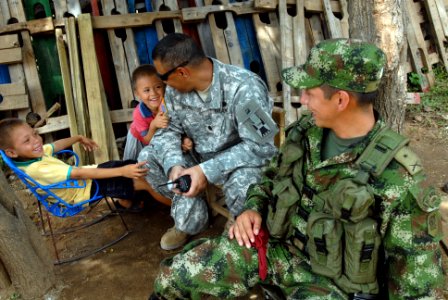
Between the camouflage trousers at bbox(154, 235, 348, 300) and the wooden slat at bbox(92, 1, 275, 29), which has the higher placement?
the wooden slat at bbox(92, 1, 275, 29)

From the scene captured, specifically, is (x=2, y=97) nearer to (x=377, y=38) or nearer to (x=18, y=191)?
(x=18, y=191)

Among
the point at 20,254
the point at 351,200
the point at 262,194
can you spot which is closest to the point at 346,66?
the point at 351,200

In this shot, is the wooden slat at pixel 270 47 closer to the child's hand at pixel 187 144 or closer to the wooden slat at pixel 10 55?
the child's hand at pixel 187 144

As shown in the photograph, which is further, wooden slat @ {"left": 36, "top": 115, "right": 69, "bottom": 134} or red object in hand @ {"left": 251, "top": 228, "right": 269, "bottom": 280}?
wooden slat @ {"left": 36, "top": 115, "right": 69, "bottom": 134}

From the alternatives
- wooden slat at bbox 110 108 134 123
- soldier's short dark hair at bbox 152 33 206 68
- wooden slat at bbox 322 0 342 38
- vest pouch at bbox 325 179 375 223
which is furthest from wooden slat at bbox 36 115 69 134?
vest pouch at bbox 325 179 375 223

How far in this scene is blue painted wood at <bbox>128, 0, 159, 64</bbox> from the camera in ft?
16.1

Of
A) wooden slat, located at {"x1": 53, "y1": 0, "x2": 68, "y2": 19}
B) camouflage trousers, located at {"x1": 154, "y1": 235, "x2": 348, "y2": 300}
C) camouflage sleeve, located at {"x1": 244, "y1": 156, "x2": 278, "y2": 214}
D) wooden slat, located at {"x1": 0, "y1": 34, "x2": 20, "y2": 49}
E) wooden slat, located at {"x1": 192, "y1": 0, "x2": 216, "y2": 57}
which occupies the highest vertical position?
wooden slat, located at {"x1": 53, "y1": 0, "x2": 68, "y2": 19}

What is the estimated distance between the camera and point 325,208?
6.73 feet

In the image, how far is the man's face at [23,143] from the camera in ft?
9.97

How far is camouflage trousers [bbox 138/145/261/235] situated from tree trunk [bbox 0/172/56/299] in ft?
3.05

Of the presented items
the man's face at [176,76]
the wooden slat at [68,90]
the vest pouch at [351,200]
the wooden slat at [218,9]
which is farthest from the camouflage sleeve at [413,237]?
the wooden slat at [218,9]

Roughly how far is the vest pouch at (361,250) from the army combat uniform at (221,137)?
99 cm

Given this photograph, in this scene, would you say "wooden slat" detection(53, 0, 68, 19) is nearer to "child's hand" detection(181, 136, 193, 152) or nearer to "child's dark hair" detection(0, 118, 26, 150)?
"child's dark hair" detection(0, 118, 26, 150)

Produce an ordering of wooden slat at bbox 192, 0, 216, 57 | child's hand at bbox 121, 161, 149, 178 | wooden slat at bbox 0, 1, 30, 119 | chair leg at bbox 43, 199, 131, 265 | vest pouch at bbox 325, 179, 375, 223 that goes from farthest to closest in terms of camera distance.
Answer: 1. wooden slat at bbox 192, 0, 216, 57
2. wooden slat at bbox 0, 1, 30, 119
3. chair leg at bbox 43, 199, 131, 265
4. child's hand at bbox 121, 161, 149, 178
5. vest pouch at bbox 325, 179, 375, 223
